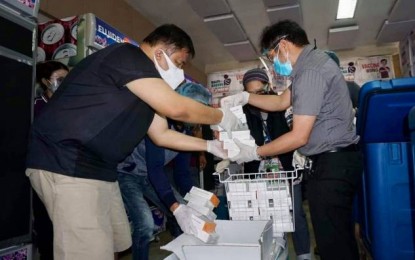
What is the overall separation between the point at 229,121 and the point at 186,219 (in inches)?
19.1

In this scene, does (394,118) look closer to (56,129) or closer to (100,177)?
(100,177)

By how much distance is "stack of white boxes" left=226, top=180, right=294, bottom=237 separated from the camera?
1407 mm

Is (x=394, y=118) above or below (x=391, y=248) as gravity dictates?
above

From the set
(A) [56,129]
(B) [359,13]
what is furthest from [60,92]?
(B) [359,13]

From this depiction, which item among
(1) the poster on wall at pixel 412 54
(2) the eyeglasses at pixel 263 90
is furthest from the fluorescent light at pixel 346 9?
(2) the eyeglasses at pixel 263 90

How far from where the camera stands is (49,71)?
238 centimetres

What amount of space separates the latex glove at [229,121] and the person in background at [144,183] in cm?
41

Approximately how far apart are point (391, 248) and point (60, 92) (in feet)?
5.17

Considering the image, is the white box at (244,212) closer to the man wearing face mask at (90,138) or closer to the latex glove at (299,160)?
the latex glove at (299,160)

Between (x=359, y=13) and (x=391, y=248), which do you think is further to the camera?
(x=359, y=13)

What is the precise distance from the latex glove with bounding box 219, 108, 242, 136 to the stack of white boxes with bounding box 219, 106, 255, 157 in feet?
0.06

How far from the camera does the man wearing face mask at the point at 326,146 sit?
4.38 ft

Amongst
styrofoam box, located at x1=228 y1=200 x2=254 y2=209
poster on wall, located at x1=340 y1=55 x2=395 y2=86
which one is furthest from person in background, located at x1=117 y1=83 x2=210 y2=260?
poster on wall, located at x1=340 y1=55 x2=395 y2=86

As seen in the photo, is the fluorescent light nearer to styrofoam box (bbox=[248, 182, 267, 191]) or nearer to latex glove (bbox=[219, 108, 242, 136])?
latex glove (bbox=[219, 108, 242, 136])
